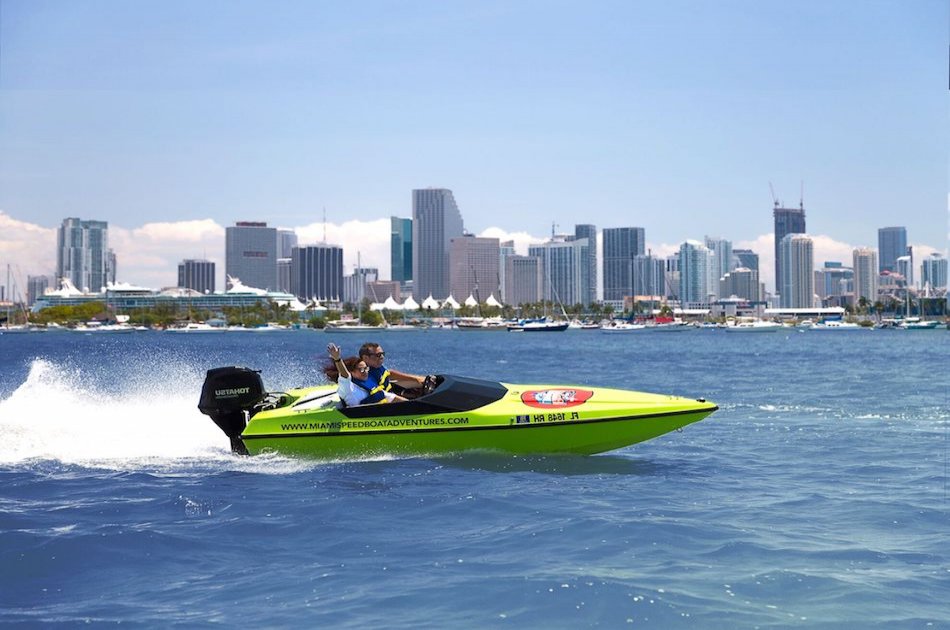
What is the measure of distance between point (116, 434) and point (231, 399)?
337 centimetres

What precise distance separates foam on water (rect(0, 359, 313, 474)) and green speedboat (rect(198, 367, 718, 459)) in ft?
1.51

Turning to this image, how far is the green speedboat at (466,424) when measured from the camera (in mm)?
14055

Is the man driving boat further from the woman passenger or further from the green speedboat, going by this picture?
the green speedboat

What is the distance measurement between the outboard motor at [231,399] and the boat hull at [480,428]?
467 millimetres

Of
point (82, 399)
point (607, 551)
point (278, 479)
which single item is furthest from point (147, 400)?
point (607, 551)

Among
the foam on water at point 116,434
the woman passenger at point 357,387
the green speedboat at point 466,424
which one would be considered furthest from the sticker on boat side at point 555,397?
the foam on water at point 116,434

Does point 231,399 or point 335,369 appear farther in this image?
point 335,369

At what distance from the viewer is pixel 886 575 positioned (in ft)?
27.4

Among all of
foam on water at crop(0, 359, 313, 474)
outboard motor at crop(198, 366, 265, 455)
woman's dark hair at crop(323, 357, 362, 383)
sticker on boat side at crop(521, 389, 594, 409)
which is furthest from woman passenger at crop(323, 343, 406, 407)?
sticker on boat side at crop(521, 389, 594, 409)

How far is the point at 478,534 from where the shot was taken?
9.95m

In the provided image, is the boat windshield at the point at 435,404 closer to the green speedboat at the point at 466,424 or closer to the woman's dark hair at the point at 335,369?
the green speedboat at the point at 466,424

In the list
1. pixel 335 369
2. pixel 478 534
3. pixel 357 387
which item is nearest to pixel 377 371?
pixel 357 387

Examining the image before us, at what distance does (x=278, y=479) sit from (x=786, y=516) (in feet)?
20.9

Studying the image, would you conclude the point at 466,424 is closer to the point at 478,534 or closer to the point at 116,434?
the point at 478,534
